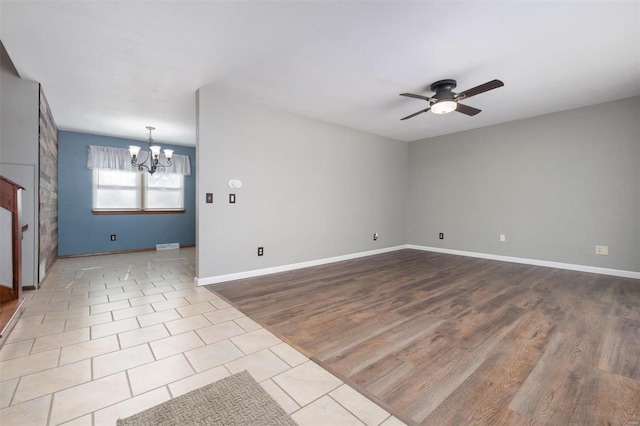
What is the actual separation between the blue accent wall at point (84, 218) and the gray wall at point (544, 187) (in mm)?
6406

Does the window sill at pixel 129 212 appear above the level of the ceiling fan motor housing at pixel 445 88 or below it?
below

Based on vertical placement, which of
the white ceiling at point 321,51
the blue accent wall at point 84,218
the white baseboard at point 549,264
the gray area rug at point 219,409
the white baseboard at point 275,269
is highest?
the white ceiling at point 321,51

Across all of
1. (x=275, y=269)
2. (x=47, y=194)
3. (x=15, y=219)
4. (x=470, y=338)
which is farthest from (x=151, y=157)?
(x=470, y=338)

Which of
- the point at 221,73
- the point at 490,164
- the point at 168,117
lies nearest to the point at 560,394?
the point at 221,73

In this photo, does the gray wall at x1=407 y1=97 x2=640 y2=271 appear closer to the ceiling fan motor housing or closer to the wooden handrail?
the ceiling fan motor housing

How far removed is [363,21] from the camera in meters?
2.15

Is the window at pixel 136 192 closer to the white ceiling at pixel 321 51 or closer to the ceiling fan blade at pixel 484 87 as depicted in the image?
the white ceiling at pixel 321 51

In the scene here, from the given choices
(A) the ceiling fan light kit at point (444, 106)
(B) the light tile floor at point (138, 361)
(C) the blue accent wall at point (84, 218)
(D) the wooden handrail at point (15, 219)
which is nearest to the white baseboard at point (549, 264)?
(A) the ceiling fan light kit at point (444, 106)

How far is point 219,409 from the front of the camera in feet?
4.48

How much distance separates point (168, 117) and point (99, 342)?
368cm

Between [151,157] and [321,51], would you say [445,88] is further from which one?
[151,157]

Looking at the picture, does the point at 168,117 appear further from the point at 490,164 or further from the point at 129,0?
the point at 490,164

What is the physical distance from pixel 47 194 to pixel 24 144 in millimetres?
1140

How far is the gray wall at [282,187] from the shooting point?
350 centimetres
